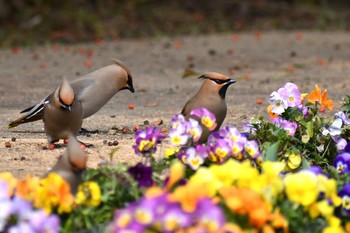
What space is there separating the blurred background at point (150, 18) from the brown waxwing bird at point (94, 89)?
23.8 ft

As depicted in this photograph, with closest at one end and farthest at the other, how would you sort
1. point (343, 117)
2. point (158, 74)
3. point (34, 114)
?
1. point (343, 117)
2. point (34, 114)
3. point (158, 74)

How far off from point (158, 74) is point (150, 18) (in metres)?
5.52

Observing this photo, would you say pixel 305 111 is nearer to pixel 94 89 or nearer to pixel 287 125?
pixel 287 125

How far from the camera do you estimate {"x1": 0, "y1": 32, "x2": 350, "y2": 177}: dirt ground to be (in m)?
5.91

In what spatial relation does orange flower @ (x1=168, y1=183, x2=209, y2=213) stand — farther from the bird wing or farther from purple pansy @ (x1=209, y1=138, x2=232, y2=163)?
the bird wing

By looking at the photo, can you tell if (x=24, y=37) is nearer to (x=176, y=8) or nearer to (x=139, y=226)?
(x=176, y=8)

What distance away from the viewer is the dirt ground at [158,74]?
5914mm

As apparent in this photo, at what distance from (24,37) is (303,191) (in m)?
10.8

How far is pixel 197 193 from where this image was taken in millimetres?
3322

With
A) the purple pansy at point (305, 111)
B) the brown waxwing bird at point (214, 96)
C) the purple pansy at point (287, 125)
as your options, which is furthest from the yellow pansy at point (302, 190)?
the purple pansy at point (305, 111)

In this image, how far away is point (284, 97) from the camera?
199 inches

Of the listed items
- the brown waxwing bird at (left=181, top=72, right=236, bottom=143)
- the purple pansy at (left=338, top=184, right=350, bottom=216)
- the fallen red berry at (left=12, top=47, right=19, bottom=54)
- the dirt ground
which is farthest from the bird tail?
the fallen red berry at (left=12, top=47, right=19, bottom=54)

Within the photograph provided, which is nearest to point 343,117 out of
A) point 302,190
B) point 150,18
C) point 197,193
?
point 302,190

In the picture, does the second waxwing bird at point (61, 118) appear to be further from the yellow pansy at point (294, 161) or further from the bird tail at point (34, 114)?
the yellow pansy at point (294, 161)
